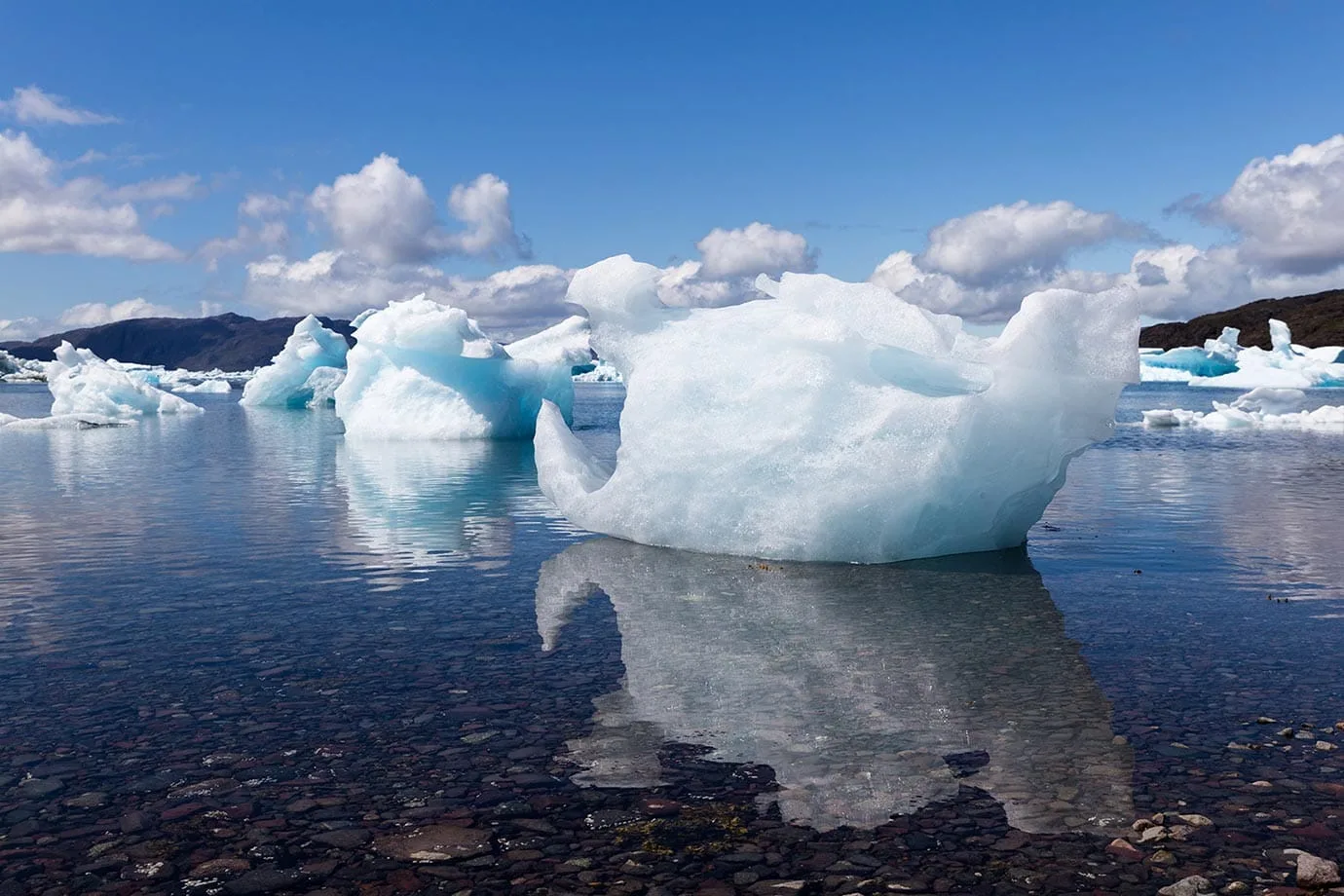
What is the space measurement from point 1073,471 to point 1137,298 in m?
13.7

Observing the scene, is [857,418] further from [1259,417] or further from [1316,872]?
[1259,417]

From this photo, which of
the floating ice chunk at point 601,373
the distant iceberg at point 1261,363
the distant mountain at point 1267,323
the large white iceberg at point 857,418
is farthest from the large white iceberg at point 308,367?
the distant mountain at point 1267,323

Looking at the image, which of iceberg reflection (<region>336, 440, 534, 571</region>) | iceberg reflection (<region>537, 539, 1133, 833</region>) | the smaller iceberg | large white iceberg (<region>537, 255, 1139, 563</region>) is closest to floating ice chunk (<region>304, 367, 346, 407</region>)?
iceberg reflection (<region>336, 440, 534, 571</region>)

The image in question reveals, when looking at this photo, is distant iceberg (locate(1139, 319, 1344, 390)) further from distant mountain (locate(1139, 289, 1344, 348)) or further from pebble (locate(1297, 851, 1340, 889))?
pebble (locate(1297, 851, 1340, 889))

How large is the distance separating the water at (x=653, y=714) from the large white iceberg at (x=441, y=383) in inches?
902

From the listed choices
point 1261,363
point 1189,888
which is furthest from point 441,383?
point 1261,363

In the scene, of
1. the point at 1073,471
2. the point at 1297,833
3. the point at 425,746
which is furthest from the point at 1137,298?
the point at 1073,471

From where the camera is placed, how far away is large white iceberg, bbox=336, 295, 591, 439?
37.8 meters

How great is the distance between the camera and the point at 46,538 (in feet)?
51.1

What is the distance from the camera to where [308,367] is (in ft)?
224

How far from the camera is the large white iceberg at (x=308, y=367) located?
67125mm

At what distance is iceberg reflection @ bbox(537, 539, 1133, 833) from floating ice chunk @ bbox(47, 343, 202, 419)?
145ft

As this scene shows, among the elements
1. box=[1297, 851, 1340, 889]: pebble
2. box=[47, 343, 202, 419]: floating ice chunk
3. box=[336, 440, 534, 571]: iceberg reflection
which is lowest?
box=[1297, 851, 1340, 889]: pebble

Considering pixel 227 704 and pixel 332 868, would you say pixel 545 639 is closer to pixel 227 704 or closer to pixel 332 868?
pixel 227 704
